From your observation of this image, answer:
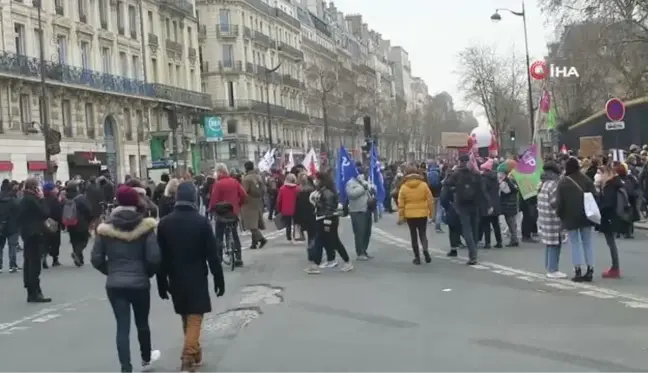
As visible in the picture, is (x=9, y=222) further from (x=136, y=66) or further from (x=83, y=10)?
(x=136, y=66)

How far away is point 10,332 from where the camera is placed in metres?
11.6

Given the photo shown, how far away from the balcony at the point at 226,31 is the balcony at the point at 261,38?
13.8ft

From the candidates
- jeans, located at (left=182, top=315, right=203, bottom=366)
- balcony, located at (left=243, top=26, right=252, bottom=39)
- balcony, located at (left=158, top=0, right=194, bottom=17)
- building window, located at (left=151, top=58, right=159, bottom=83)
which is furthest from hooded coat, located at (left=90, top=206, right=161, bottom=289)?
balcony, located at (left=243, top=26, right=252, bottom=39)

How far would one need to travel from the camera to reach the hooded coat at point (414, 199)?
1642 cm

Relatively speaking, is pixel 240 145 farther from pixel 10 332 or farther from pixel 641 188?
pixel 10 332

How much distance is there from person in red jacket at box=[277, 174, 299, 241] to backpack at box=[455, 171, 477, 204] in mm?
6886

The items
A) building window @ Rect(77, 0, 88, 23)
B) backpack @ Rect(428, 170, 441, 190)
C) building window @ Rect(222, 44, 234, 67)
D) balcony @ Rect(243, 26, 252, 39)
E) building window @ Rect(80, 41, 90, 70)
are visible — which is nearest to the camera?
backpack @ Rect(428, 170, 441, 190)

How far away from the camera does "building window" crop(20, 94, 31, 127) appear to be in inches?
1784

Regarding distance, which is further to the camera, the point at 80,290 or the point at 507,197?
the point at 507,197

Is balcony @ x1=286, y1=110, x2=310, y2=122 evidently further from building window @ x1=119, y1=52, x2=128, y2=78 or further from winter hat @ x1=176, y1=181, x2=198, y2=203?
winter hat @ x1=176, y1=181, x2=198, y2=203

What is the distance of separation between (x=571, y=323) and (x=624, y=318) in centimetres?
63

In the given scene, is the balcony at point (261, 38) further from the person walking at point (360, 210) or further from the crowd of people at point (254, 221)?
the person walking at point (360, 210)

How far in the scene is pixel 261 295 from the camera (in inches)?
533

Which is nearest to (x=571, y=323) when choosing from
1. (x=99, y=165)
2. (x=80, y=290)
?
(x=80, y=290)
